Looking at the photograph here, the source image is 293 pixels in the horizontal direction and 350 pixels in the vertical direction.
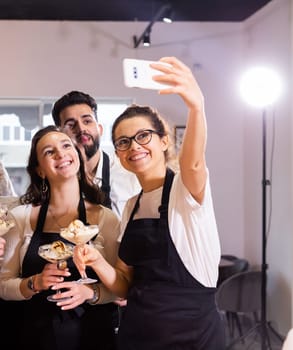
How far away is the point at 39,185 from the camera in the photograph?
1.57 m

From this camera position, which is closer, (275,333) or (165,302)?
(165,302)

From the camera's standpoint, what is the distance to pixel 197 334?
1246 mm

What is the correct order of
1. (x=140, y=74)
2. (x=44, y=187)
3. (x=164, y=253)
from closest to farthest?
(x=140, y=74), (x=164, y=253), (x=44, y=187)

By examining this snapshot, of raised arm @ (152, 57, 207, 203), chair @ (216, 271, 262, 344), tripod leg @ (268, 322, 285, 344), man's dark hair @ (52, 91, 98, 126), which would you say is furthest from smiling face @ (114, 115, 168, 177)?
tripod leg @ (268, 322, 285, 344)

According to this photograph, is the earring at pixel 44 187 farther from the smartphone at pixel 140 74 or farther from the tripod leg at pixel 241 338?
the tripod leg at pixel 241 338

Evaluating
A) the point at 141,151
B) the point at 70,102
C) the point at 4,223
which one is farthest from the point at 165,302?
the point at 70,102

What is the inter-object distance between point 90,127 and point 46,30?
289 centimetres

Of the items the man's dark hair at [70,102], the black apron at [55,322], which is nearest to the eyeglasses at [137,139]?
the black apron at [55,322]

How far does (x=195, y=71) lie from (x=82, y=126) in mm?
2919

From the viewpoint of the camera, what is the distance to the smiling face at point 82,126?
1817mm

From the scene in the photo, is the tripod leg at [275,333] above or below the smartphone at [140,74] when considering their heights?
below

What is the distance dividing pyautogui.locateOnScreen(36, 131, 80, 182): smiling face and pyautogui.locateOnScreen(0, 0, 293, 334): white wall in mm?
2952

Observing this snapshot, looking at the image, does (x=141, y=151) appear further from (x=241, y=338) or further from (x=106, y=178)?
(x=241, y=338)

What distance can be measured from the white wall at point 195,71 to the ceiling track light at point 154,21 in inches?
4.0
